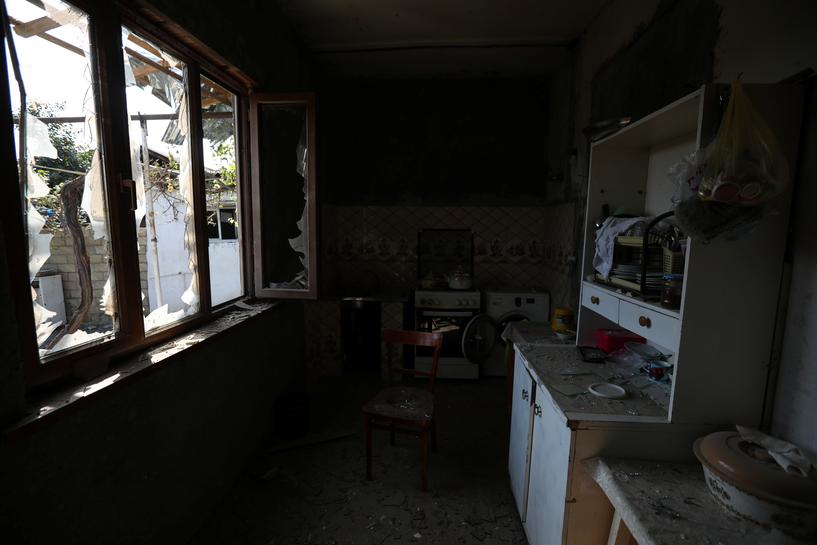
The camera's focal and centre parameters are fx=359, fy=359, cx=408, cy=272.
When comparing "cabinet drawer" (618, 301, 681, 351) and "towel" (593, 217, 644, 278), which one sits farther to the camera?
"towel" (593, 217, 644, 278)

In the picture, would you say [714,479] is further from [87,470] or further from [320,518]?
[87,470]

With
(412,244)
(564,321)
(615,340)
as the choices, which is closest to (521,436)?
(615,340)

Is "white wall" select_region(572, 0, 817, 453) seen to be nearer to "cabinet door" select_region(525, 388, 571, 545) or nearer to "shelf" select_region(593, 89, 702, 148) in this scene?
"shelf" select_region(593, 89, 702, 148)

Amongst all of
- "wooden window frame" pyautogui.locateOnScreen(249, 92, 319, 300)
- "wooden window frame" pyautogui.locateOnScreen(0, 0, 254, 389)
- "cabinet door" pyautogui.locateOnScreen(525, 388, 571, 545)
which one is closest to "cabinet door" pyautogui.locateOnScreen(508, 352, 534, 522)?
"cabinet door" pyautogui.locateOnScreen(525, 388, 571, 545)

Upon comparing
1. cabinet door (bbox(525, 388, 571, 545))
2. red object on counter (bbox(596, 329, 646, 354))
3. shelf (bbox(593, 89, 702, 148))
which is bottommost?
cabinet door (bbox(525, 388, 571, 545))

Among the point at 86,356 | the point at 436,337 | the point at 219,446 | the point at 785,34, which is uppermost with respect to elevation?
the point at 785,34

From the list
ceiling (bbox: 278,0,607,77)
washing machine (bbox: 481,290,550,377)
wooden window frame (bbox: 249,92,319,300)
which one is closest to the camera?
wooden window frame (bbox: 249,92,319,300)

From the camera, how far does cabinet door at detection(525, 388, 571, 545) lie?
128 centimetres

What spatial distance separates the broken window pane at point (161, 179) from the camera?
5.30ft

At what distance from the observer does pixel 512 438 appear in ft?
6.66

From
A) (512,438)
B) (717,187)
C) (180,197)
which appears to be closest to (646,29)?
(717,187)

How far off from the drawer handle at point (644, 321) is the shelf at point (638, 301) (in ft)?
0.14

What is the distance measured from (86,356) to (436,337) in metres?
1.72

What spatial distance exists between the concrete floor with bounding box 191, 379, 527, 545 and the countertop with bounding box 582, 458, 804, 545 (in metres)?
0.93
